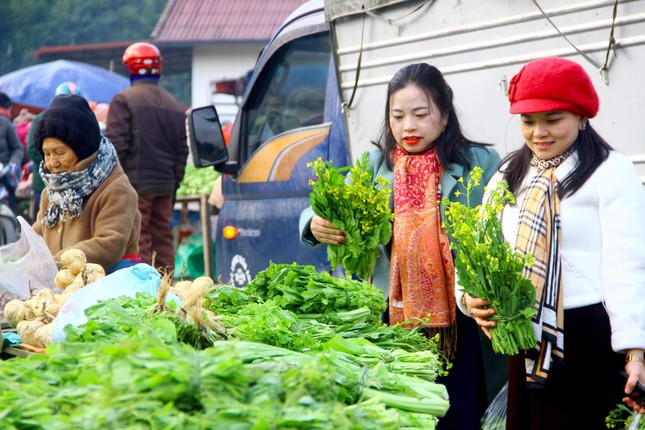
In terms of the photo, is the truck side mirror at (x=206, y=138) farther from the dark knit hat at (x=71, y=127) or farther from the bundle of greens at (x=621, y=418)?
the bundle of greens at (x=621, y=418)

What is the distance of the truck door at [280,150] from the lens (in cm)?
607

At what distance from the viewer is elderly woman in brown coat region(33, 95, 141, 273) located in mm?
5211

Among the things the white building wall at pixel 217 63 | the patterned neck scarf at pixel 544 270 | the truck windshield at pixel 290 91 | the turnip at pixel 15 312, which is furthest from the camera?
the white building wall at pixel 217 63

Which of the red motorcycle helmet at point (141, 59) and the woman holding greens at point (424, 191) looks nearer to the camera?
the woman holding greens at point (424, 191)

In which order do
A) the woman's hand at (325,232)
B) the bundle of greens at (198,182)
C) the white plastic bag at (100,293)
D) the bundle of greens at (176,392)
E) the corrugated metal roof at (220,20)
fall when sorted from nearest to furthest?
the bundle of greens at (176,392) → the white plastic bag at (100,293) → the woman's hand at (325,232) → the bundle of greens at (198,182) → the corrugated metal roof at (220,20)

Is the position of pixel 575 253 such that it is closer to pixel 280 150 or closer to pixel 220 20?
pixel 280 150

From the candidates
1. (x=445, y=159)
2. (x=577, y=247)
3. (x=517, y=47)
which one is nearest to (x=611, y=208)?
(x=577, y=247)

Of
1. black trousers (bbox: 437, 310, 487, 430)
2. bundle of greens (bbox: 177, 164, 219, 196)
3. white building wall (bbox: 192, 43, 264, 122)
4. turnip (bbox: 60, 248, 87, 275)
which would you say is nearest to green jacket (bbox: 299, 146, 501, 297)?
black trousers (bbox: 437, 310, 487, 430)

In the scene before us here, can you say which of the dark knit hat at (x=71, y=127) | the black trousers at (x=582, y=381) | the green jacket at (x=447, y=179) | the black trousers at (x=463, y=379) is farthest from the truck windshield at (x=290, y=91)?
the black trousers at (x=582, y=381)

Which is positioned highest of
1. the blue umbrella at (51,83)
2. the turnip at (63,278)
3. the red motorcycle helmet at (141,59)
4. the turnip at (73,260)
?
the blue umbrella at (51,83)

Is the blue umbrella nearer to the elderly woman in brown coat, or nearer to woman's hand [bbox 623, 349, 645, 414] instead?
the elderly woman in brown coat

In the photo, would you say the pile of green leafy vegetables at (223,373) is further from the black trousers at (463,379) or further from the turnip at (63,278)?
the turnip at (63,278)

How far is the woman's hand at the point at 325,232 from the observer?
4.07m

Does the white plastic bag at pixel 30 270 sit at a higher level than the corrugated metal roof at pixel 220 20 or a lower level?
lower
